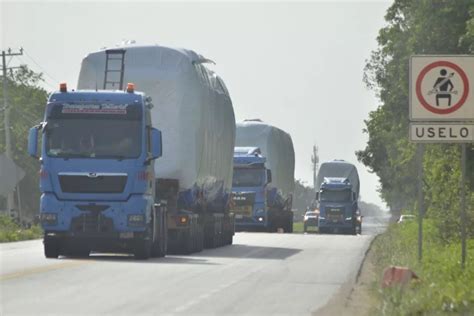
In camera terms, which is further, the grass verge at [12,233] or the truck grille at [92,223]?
the grass verge at [12,233]

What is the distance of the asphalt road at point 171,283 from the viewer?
17719 millimetres

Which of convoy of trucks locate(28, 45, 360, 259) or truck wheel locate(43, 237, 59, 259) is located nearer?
convoy of trucks locate(28, 45, 360, 259)

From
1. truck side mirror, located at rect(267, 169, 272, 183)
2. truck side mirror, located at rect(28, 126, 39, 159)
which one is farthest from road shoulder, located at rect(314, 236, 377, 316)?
truck side mirror, located at rect(267, 169, 272, 183)

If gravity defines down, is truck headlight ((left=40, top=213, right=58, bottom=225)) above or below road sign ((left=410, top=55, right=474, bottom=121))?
below

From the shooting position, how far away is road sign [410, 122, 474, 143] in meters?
20.9

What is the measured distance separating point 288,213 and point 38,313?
5484 cm

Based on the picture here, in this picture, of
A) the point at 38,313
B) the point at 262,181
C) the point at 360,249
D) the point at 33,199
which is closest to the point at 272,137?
the point at 262,181

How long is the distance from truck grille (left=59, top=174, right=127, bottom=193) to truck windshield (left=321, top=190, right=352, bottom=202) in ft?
159

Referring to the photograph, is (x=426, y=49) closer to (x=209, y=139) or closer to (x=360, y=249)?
(x=360, y=249)

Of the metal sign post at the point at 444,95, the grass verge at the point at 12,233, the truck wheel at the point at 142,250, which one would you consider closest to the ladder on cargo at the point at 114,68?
the truck wheel at the point at 142,250

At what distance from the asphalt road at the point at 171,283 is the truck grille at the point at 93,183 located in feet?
4.81

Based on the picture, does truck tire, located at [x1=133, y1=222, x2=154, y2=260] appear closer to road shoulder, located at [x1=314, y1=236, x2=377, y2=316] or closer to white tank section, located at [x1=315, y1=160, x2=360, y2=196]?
road shoulder, located at [x1=314, y1=236, x2=377, y2=316]

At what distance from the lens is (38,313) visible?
16500 mm

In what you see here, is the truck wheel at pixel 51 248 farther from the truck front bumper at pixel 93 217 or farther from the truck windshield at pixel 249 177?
the truck windshield at pixel 249 177
